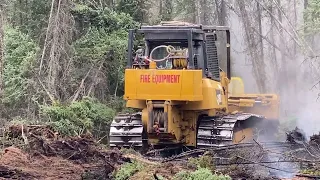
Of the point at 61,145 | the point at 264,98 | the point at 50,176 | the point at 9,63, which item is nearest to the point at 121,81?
the point at 9,63

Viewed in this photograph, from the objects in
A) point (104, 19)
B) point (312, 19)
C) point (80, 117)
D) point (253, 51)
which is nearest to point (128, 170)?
point (80, 117)

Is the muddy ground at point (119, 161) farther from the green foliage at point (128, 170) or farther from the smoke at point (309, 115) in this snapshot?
the smoke at point (309, 115)

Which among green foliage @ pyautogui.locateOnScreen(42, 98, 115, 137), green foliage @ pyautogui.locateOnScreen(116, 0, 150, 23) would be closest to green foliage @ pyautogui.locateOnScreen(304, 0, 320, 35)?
green foliage @ pyautogui.locateOnScreen(116, 0, 150, 23)

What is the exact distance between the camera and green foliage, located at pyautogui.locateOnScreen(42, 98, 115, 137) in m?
15.3

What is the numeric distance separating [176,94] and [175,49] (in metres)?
1.41

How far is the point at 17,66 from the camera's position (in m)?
18.5

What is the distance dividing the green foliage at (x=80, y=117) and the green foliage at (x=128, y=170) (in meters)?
5.01

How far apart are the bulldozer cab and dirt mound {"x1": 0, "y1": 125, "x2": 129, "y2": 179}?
2.23 meters

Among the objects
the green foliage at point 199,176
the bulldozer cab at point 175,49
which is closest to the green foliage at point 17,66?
the bulldozer cab at point 175,49

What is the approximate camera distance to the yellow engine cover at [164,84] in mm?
12281

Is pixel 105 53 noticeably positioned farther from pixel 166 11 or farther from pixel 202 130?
pixel 202 130

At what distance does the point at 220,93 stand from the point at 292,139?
6.40 feet

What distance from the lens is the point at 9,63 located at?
1861 cm

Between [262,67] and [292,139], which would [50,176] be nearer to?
[292,139]
